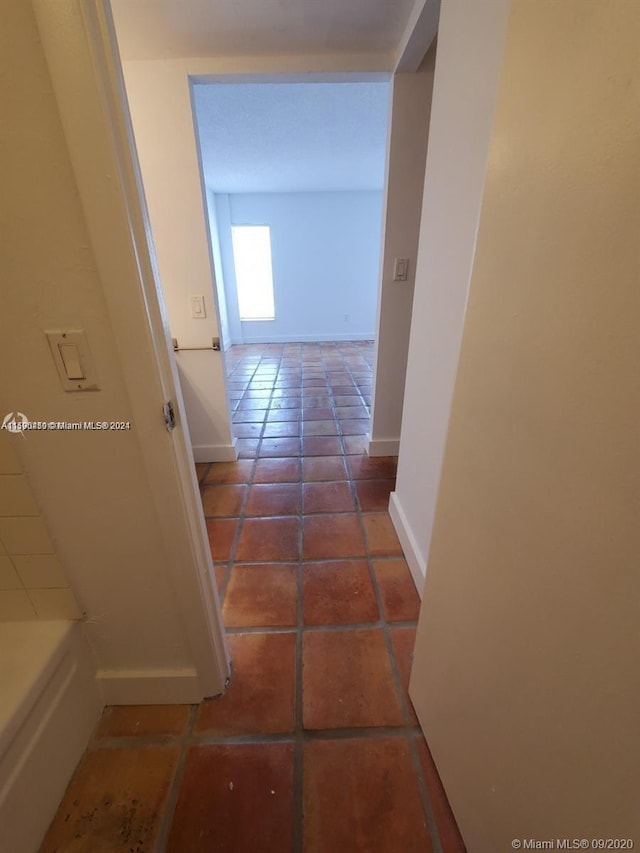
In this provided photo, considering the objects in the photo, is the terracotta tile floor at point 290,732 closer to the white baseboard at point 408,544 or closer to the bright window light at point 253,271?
the white baseboard at point 408,544

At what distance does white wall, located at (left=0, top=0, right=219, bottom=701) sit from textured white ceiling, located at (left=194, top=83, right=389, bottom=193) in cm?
184

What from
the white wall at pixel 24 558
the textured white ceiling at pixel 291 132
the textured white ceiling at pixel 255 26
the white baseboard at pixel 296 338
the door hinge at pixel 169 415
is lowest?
the white baseboard at pixel 296 338

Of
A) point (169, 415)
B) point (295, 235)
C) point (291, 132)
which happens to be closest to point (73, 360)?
point (169, 415)

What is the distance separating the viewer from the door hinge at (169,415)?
75 cm

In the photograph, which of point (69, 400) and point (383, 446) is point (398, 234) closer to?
point (383, 446)

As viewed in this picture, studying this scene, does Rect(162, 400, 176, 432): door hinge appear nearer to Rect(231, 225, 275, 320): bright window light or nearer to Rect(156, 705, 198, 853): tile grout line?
Rect(156, 705, 198, 853): tile grout line

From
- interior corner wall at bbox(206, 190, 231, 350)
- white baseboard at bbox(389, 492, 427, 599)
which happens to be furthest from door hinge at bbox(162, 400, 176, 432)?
interior corner wall at bbox(206, 190, 231, 350)

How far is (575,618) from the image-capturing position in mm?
436

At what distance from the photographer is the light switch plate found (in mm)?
675

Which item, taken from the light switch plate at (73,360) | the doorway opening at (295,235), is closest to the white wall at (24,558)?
the light switch plate at (73,360)

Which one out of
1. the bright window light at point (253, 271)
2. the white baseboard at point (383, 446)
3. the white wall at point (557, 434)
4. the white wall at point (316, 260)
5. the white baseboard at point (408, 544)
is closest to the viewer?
the white wall at point (557, 434)

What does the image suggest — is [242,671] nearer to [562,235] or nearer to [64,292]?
[64,292]

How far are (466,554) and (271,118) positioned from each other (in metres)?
3.60

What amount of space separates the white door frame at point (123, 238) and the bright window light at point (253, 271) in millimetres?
6114
